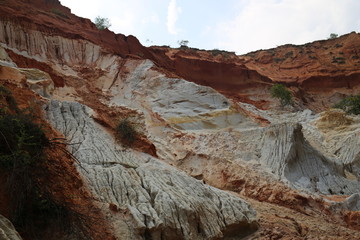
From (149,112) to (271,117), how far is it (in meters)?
10.4

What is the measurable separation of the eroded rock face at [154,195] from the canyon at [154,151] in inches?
1.2

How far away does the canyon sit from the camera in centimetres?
674

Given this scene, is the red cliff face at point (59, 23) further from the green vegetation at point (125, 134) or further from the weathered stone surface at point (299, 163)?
the weathered stone surface at point (299, 163)

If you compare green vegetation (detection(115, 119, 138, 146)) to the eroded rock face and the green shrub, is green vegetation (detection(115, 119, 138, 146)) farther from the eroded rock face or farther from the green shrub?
the green shrub

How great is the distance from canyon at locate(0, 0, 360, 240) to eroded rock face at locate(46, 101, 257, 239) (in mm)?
31

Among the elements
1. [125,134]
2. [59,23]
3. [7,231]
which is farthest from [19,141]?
[59,23]

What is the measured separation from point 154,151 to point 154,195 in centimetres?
432

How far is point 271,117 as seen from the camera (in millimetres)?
23938

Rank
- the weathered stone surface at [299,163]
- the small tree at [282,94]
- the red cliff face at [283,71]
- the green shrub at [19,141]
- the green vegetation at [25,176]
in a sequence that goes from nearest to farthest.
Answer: the green vegetation at [25,176]
the green shrub at [19,141]
the weathered stone surface at [299,163]
the small tree at [282,94]
the red cliff face at [283,71]

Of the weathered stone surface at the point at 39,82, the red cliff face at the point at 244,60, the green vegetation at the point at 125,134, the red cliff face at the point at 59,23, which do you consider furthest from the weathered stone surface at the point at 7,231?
the red cliff face at the point at 59,23

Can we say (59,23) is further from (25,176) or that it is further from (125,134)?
(25,176)

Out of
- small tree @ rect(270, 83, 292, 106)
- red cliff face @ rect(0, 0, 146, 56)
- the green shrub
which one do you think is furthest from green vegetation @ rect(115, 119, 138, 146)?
small tree @ rect(270, 83, 292, 106)

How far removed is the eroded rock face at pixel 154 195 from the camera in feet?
22.3

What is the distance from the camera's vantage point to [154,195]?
7609 millimetres
